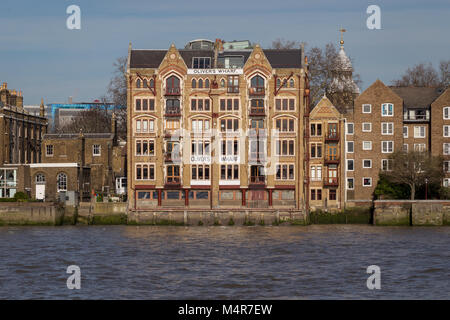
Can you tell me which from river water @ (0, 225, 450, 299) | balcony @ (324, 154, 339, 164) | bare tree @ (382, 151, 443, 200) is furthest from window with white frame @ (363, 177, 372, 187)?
river water @ (0, 225, 450, 299)

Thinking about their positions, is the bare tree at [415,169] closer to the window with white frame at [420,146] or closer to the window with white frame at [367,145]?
the window with white frame at [420,146]

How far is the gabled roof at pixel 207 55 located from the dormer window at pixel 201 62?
1.80 ft

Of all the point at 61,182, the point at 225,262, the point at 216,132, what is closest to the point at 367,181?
the point at 216,132

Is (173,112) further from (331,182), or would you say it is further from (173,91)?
(331,182)

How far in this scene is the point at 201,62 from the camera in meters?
87.9

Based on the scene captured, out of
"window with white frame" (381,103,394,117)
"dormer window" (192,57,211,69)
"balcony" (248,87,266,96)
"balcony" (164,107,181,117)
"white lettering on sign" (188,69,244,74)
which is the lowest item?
"balcony" (164,107,181,117)

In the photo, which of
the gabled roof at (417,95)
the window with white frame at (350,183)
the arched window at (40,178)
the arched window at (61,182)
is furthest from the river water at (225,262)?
the gabled roof at (417,95)

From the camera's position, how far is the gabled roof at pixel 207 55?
3450 inches

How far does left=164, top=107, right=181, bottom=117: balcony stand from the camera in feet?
285

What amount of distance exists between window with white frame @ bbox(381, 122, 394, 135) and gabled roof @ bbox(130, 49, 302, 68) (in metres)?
14.2

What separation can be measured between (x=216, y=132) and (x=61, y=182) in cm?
2067

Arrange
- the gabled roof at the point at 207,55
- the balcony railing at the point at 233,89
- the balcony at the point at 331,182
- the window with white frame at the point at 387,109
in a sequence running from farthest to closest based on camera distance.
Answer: the window with white frame at the point at 387,109
the balcony at the point at 331,182
the gabled roof at the point at 207,55
the balcony railing at the point at 233,89

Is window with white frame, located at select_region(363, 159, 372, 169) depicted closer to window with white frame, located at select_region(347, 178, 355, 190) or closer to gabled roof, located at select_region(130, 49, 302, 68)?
window with white frame, located at select_region(347, 178, 355, 190)
